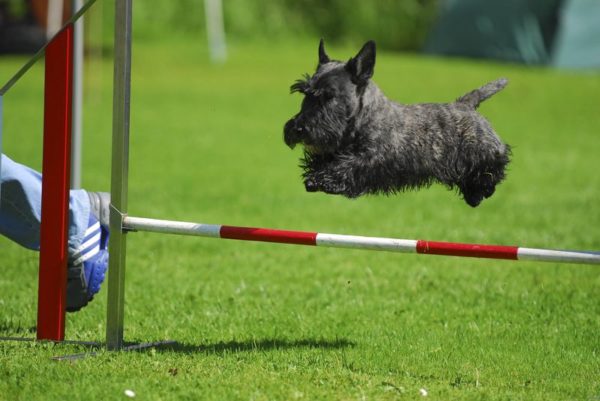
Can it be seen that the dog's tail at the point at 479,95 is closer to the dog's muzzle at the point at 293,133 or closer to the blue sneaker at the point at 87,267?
the dog's muzzle at the point at 293,133

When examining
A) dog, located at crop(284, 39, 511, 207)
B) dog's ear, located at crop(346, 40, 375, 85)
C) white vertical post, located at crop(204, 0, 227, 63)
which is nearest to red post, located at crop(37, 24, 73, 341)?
dog, located at crop(284, 39, 511, 207)

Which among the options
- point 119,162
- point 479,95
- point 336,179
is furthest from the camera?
point 119,162

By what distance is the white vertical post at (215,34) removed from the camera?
2236 centimetres

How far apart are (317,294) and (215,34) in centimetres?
1774

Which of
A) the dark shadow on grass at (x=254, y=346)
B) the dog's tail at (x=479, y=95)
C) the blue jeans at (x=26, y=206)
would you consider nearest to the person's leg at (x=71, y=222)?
the blue jeans at (x=26, y=206)

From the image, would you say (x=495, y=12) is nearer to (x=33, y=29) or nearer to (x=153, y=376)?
(x=33, y=29)

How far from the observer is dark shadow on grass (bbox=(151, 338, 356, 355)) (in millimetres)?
4797

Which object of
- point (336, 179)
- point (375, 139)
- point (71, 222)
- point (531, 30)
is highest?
point (531, 30)

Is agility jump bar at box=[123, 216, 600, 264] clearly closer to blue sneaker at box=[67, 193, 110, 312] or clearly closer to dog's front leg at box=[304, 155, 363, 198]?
dog's front leg at box=[304, 155, 363, 198]

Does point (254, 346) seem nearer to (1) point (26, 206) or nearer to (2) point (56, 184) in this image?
(2) point (56, 184)

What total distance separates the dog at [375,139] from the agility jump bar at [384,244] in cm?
27

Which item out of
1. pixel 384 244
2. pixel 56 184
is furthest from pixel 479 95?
pixel 56 184

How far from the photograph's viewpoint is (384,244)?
4.11m

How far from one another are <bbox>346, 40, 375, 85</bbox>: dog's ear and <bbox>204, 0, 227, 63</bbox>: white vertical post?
60.2 feet
